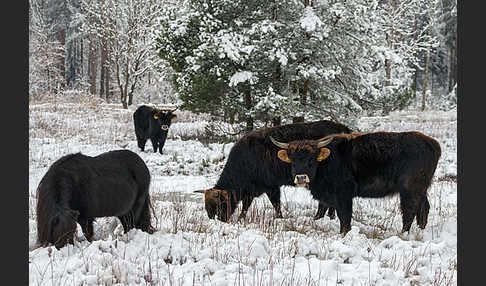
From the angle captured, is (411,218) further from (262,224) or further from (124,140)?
(124,140)

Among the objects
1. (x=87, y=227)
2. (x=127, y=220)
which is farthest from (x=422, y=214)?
(x=87, y=227)

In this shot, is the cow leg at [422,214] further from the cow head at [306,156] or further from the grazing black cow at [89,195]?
the grazing black cow at [89,195]

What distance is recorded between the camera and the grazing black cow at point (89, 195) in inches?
166

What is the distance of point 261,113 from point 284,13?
329 cm

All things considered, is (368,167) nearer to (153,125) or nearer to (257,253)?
(257,253)

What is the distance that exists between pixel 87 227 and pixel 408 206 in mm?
4640

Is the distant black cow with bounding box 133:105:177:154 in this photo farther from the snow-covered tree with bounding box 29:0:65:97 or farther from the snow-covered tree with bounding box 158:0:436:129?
the snow-covered tree with bounding box 29:0:65:97

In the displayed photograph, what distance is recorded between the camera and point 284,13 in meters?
13.2

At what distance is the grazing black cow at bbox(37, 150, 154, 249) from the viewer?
13.8ft

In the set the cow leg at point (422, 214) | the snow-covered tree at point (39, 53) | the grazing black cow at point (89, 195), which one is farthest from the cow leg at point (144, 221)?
the snow-covered tree at point (39, 53)

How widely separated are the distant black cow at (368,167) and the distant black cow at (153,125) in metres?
8.59

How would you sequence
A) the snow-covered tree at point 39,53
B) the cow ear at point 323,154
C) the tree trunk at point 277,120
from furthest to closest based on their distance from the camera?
the snow-covered tree at point 39,53, the tree trunk at point 277,120, the cow ear at point 323,154

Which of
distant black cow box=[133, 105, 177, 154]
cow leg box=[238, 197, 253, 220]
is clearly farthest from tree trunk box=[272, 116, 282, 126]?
cow leg box=[238, 197, 253, 220]

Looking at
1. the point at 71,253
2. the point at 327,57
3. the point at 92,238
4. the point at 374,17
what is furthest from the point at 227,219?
the point at 374,17
